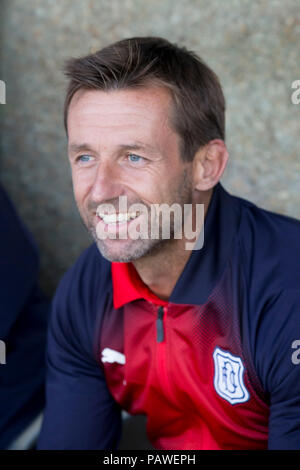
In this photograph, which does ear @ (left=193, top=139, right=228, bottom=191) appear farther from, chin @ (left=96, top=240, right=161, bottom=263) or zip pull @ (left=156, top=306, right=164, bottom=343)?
zip pull @ (left=156, top=306, right=164, bottom=343)

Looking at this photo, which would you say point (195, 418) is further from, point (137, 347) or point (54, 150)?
point (54, 150)

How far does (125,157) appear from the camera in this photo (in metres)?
1.28

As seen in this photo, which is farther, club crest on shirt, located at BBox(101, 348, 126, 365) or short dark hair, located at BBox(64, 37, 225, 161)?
club crest on shirt, located at BBox(101, 348, 126, 365)

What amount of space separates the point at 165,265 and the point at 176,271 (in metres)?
0.03

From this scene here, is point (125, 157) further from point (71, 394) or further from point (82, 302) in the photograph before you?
point (71, 394)

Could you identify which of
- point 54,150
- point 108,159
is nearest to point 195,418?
point 108,159

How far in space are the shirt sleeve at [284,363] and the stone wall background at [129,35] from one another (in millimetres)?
707

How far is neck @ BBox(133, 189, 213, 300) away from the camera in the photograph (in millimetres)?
1375

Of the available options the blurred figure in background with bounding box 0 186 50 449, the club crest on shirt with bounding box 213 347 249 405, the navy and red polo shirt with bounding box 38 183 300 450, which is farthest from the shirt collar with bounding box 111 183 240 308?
the blurred figure in background with bounding box 0 186 50 449

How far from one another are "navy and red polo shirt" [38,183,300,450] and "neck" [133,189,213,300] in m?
0.02

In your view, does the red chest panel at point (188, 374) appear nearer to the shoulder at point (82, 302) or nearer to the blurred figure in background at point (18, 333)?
the shoulder at point (82, 302)

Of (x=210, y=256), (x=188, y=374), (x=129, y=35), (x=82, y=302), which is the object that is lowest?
(x=188, y=374)

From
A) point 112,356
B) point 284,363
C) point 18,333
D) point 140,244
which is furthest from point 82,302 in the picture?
point 284,363
